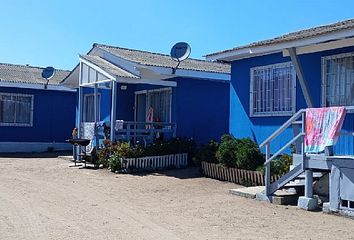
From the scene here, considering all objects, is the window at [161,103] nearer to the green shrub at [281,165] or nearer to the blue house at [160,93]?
the blue house at [160,93]

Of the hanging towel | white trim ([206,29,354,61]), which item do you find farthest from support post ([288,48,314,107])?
the hanging towel

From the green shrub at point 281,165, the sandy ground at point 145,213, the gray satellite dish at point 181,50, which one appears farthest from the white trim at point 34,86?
the green shrub at point 281,165

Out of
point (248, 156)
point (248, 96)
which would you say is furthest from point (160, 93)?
point (248, 156)

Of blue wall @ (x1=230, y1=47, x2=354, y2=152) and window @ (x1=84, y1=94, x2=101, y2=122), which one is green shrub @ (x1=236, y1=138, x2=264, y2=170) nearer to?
blue wall @ (x1=230, y1=47, x2=354, y2=152)

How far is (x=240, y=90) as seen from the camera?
13.9 metres

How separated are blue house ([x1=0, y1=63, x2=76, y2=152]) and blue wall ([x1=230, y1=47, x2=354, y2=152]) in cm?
1206

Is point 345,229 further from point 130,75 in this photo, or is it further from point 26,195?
point 130,75

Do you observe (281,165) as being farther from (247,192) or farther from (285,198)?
(285,198)

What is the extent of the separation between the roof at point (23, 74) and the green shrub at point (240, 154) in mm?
12997

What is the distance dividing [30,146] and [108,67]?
8359 millimetres

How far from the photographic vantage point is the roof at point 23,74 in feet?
74.8

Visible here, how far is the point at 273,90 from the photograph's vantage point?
41.8 feet

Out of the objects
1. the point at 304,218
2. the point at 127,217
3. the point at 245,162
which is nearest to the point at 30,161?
the point at 245,162

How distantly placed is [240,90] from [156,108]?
5.36 metres
